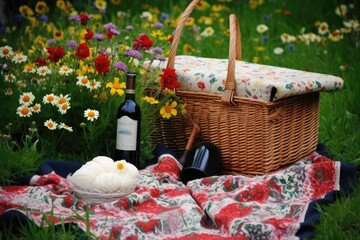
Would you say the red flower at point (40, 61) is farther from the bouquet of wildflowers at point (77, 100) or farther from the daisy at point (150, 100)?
the daisy at point (150, 100)

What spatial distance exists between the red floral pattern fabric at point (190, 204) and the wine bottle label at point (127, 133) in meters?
0.14

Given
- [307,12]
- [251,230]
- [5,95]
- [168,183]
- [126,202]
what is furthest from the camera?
[307,12]

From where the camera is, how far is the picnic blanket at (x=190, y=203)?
2.72m

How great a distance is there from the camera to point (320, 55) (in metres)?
5.16

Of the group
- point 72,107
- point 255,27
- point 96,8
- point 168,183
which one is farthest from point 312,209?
point 255,27

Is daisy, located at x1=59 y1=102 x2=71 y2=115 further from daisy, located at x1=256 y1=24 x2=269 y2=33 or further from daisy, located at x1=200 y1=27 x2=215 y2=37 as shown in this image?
daisy, located at x1=256 y1=24 x2=269 y2=33

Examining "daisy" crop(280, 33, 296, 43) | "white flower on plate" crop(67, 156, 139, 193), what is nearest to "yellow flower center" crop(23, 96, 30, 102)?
"white flower on plate" crop(67, 156, 139, 193)

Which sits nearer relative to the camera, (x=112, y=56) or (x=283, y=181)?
(x=283, y=181)

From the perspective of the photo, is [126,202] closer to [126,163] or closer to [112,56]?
[126,163]

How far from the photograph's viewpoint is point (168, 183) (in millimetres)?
3287

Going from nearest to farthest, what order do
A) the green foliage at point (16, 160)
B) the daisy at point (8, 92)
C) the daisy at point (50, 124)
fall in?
1. the green foliage at point (16, 160)
2. the daisy at point (50, 124)
3. the daisy at point (8, 92)

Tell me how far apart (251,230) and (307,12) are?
3.69 meters

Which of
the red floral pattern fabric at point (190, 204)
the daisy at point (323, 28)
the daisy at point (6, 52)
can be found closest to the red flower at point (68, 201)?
the red floral pattern fabric at point (190, 204)

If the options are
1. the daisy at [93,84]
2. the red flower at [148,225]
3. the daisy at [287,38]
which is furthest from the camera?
the daisy at [287,38]
